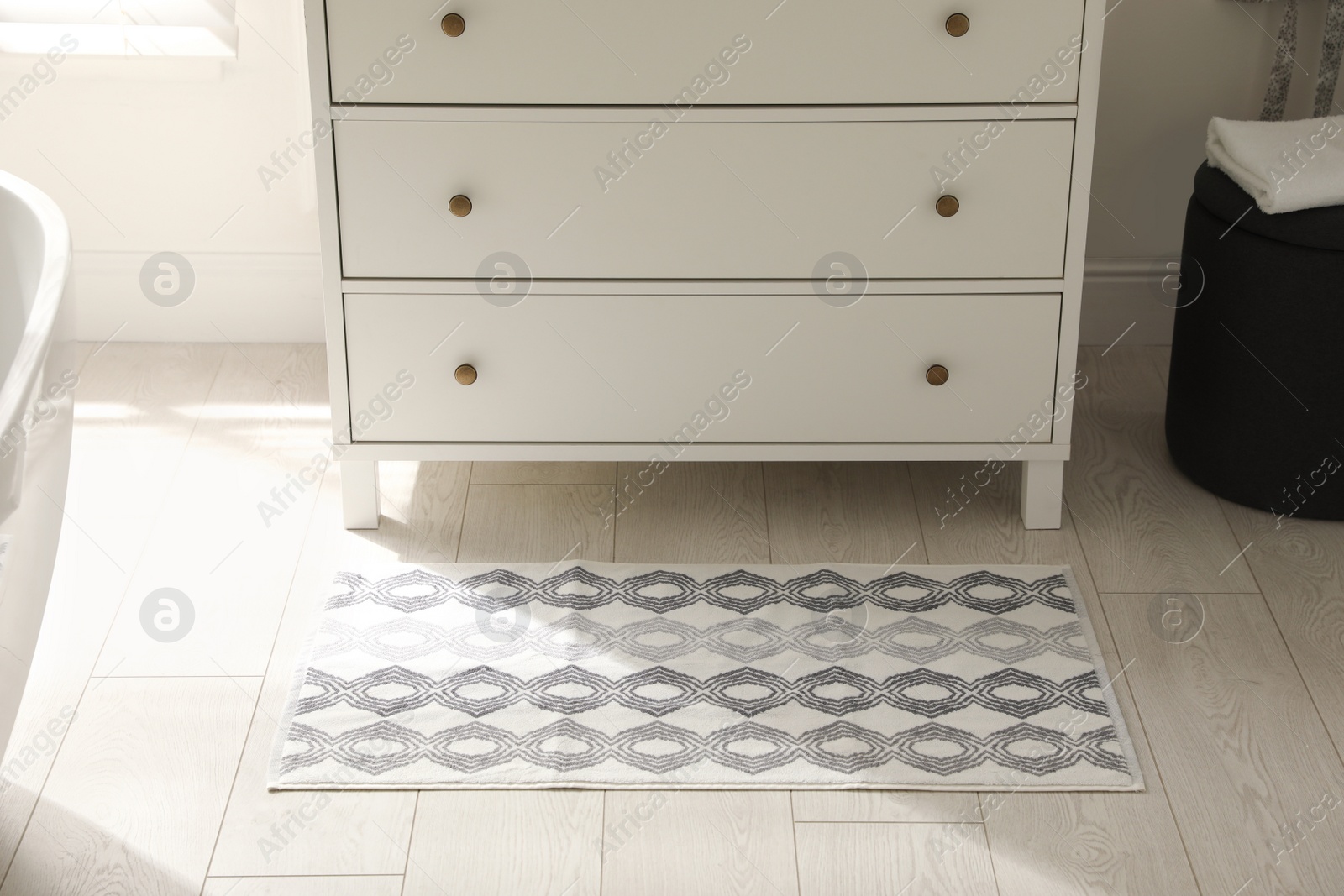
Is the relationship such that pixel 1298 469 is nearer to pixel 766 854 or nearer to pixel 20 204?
pixel 766 854

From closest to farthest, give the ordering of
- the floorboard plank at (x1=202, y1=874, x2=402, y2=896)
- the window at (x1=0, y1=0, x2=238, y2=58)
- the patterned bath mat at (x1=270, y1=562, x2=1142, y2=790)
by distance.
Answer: the floorboard plank at (x1=202, y1=874, x2=402, y2=896)
the patterned bath mat at (x1=270, y1=562, x2=1142, y2=790)
the window at (x1=0, y1=0, x2=238, y2=58)

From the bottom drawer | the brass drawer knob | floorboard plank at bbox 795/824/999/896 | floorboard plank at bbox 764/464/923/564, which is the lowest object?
floorboard plank at bbox 764/464/923/564

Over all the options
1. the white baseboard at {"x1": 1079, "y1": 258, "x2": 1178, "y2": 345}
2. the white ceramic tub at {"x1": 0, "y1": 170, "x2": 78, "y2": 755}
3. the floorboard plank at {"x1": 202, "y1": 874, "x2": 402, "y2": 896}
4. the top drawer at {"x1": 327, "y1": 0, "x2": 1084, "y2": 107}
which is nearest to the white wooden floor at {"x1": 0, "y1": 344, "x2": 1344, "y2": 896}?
the floorboard plank at {"x1": 202, "y1": 874, "x2": 402, "y2": 896}

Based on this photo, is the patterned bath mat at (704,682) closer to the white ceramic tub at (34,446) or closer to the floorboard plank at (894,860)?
the floorboard plank at (894,860)

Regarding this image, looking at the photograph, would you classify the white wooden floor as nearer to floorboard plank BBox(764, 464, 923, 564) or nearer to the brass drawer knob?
floorboard plank BBox(764, 464, 923, 564)

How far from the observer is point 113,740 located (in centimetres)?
153

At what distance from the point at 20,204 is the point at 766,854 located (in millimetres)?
1085

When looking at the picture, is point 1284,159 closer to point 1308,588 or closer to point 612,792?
point 1308,588

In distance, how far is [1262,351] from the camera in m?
1.87

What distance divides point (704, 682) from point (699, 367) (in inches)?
17.5

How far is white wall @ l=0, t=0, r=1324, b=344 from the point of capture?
2.26 metres

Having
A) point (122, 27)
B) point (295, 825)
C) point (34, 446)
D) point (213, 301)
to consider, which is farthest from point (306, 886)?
point (122, 27)

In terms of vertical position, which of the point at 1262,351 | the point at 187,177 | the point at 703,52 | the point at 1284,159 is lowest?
the point at 1262,351

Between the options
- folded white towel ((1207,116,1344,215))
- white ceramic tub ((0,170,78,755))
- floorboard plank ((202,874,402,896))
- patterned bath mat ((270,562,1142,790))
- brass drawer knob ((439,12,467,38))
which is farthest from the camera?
folded white towel ((1207,116,1344,215))
